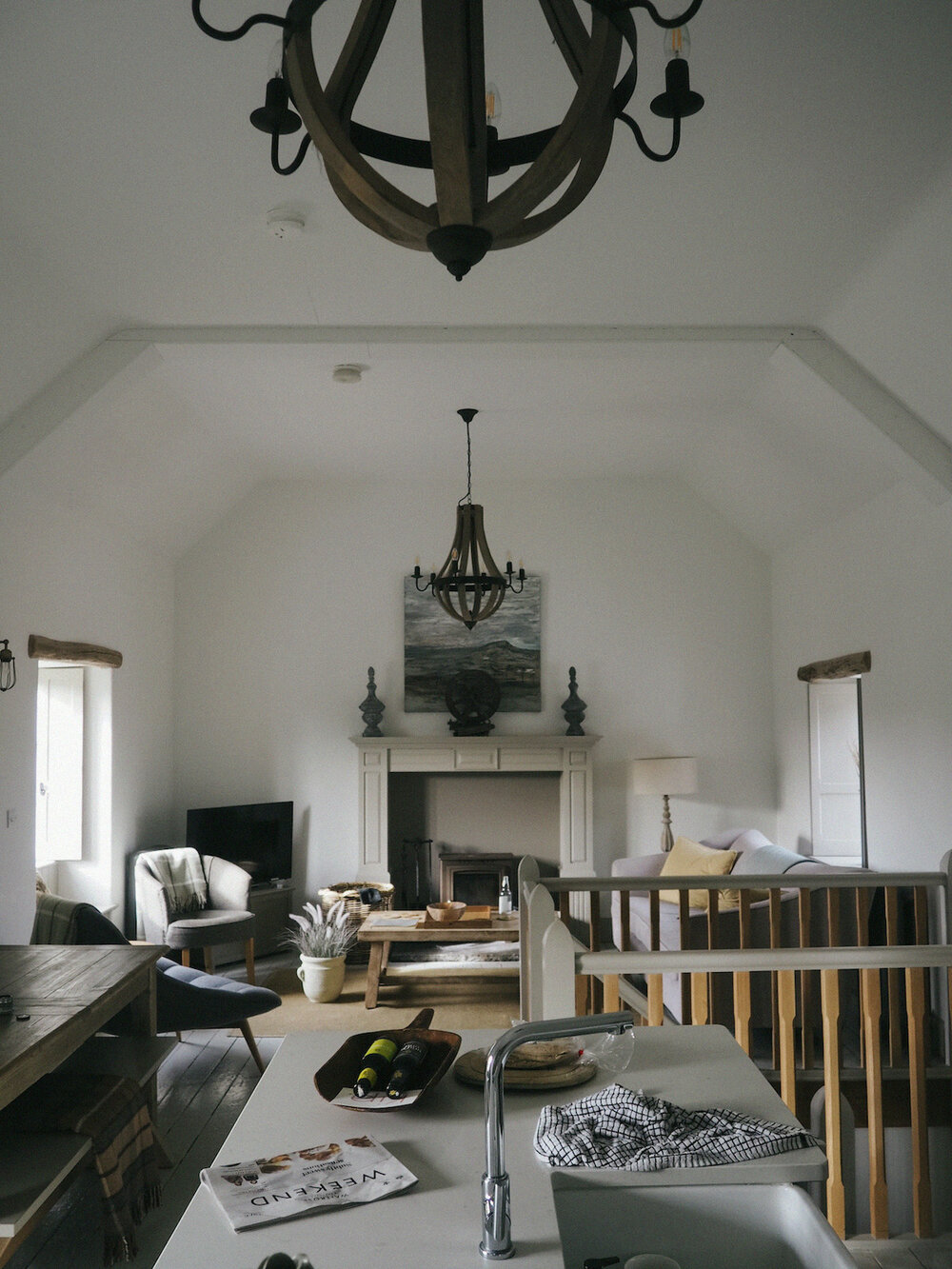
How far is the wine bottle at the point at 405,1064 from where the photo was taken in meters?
1.74

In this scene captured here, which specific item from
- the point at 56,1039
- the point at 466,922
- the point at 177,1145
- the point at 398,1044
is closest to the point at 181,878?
the point at 466,922

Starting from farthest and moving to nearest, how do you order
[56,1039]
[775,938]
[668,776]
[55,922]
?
[668,776] → [55,922] → [775,938] → [56,1039]

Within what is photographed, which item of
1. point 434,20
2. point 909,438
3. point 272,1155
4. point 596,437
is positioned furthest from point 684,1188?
point 596,437

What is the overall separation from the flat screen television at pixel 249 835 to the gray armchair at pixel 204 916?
0.39 m

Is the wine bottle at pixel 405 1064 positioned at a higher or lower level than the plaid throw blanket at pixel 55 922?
higher

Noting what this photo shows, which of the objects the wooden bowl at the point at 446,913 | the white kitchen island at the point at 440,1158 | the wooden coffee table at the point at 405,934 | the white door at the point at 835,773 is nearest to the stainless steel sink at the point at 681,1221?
the white kitchen island at the point at 440,1158

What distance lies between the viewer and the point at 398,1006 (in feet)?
20.2

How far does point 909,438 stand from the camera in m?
4.63

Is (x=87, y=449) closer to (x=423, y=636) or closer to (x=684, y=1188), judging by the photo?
(x=423, y=636)

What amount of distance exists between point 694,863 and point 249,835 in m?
3.13

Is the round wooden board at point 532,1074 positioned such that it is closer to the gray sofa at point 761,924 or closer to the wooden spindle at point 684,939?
the wooden spindle at point 684,939

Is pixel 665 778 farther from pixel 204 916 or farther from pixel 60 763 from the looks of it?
pixel 60 763

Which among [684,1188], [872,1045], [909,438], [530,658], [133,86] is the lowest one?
[872,1045]

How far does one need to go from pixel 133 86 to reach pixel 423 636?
5.24 m
